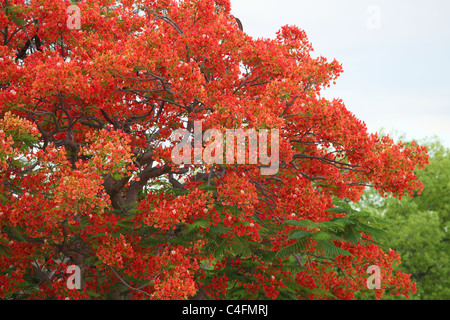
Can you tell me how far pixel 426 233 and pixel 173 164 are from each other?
24.5 meters

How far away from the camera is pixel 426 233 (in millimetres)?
29078

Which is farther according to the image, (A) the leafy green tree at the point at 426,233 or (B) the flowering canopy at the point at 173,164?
(A) the leafy green tree at the point at 426,233

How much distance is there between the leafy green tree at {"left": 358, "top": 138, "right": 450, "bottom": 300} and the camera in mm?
28422

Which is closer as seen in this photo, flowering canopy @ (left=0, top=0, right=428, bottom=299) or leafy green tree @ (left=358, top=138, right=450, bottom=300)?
flowering canopy @ (left=0, top=0, right=428, bottom=299)

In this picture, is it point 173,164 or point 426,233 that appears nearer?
point 173,164

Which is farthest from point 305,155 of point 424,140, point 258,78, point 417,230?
point 424,140

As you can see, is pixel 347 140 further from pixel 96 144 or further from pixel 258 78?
pixel 96 144

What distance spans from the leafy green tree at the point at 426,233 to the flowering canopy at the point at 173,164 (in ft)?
60.8

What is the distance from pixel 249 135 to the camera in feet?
27.0

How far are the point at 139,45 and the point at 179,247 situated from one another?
13.7ft

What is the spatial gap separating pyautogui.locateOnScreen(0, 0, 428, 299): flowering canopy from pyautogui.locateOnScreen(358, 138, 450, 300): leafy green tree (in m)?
18.5

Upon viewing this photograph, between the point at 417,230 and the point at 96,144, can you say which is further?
the point at 417,230

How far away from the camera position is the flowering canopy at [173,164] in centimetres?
840

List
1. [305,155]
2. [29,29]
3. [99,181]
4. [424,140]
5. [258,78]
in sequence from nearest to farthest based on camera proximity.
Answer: [99,181] < [305,155] < [258,78] < [29,29] < [424,140]
